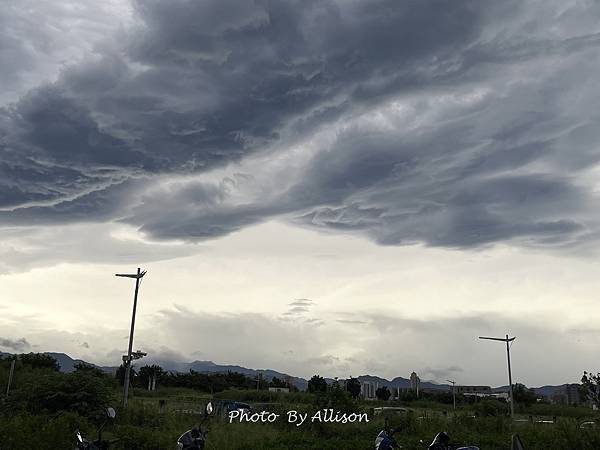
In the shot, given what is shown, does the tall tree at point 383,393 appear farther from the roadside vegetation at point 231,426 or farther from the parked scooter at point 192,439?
the parked scooter at point 192,439

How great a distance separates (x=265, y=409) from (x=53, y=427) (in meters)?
14.8

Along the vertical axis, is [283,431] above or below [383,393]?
below

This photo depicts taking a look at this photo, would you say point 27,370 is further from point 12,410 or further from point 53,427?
point 53,427

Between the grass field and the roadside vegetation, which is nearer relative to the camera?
the grass field

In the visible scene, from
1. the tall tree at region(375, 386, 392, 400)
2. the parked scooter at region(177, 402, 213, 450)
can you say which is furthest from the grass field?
the tall tree at region(375, 386, 392, 400)

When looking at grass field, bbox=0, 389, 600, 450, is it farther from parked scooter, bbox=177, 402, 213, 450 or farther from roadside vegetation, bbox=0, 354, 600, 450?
parked scooter, bbox=177, 402, 213, 450

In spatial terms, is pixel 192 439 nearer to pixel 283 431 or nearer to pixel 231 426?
pixel 231 426

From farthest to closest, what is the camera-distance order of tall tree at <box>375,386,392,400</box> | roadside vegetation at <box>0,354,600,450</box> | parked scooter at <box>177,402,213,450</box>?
tall tree at <box>375,386,392,400</box>
roadside vegetation at <box>0,354,600,450</box>
parked scooter at <box>177,402,213,450</box>

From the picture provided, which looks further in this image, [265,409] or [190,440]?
[265,409]

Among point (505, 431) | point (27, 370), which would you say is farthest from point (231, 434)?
point (27, 370)

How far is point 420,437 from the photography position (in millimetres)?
24797

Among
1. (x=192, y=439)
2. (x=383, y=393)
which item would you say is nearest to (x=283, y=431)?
(x=192, y=439)

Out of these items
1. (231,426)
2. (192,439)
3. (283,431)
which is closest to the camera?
(192,439)

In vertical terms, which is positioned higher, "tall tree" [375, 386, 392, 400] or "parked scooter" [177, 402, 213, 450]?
Answer: "tall tree" [375, 386, 392, 400]
